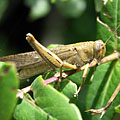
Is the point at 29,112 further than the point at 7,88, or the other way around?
the point at 29,112

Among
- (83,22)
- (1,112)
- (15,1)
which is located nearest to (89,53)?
(83,22)

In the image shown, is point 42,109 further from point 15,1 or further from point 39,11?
point 15,1

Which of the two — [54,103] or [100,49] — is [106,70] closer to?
[100,49]

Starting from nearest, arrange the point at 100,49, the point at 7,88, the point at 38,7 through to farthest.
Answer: the point at 7,88, the point at 100,49, the point at 38,7

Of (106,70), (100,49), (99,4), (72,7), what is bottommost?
(106,70)

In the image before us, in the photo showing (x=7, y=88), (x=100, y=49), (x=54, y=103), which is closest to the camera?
(x=7, y=88)

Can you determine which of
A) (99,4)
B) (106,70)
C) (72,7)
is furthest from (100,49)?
(72,7)

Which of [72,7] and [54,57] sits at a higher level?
[72,7]
